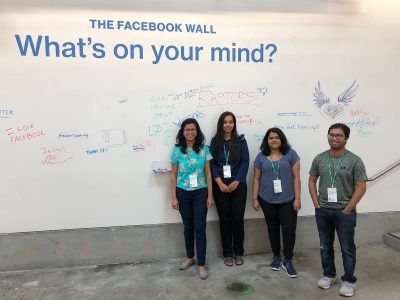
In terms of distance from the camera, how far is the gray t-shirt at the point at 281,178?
3004 mm

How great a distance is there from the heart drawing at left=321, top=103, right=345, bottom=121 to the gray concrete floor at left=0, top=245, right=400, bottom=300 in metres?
1.42

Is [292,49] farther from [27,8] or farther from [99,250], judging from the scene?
[99,250]

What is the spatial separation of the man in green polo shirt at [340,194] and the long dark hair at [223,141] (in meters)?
0.70

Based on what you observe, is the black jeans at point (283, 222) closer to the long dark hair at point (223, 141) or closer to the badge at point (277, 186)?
the badge at point (277, 186)

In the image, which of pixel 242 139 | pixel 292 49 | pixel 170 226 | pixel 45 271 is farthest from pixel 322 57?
pixel 45 271

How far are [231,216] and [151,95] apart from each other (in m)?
1.37

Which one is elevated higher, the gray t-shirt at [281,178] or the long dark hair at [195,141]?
the long dark hair at [195,141]

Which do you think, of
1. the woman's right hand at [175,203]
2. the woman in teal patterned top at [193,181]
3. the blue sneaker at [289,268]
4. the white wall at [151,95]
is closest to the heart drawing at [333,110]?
the white wall at [151,95]

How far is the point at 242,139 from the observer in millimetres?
3166

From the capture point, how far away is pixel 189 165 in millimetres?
2986

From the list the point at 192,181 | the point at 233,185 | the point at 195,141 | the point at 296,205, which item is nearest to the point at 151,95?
the point at 195,141

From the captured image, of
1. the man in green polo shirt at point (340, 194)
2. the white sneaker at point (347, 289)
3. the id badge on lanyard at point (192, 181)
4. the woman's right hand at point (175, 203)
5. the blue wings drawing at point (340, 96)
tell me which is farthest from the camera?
the blue wings drawing at point (340, 96)

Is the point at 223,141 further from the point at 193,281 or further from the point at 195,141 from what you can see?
the point at 193,281

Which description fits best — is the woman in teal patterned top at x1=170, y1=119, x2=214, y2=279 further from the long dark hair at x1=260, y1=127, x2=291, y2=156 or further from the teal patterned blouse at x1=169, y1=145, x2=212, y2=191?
the long dark hair at x1=260, y1=127, x2=291, y2=156
